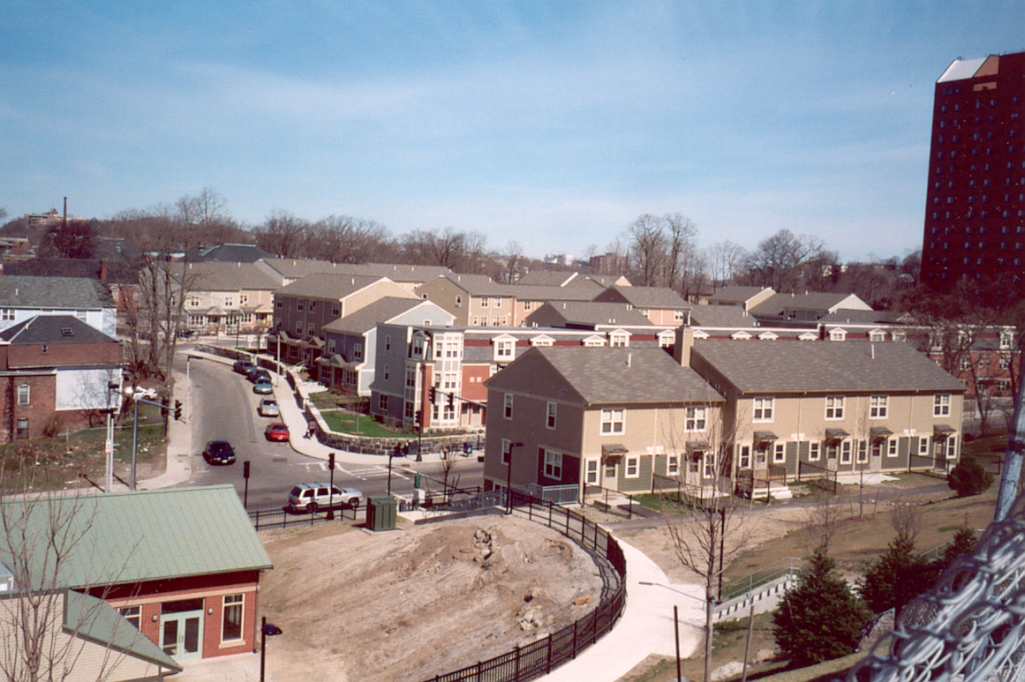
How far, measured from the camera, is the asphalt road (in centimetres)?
4862

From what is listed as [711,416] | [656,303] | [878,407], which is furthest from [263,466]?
[656,303]

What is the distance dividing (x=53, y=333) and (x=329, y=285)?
35447 millimetres

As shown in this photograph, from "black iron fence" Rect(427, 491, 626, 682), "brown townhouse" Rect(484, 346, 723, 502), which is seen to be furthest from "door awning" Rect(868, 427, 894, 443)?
"black iron fence" Rect(427, 491, 626, 682)

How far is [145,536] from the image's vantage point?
2606cm

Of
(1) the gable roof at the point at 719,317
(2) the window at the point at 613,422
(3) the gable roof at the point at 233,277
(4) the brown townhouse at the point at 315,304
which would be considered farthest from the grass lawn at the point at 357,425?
(3) the gable roof at the point at 233,277

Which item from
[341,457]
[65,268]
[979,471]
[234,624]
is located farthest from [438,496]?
[65,268]

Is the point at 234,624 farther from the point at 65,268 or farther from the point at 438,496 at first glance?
the point at 65,268

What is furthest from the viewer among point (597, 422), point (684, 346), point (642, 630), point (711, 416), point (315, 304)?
point (315, 304)

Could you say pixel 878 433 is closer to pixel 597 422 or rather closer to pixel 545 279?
pixel 597 422

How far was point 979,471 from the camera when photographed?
41656 mm

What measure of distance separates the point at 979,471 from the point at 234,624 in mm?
33044

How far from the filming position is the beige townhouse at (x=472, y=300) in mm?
97000

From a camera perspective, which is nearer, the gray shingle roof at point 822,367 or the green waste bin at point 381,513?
the green waste bin at point 381,513

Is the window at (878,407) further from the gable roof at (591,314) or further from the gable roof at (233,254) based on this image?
the gable roof at (233,254)
